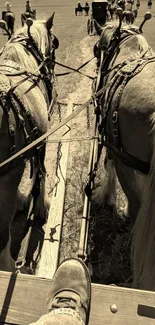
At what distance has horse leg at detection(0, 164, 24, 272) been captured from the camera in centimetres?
203

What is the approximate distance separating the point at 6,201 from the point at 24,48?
114 centimetres

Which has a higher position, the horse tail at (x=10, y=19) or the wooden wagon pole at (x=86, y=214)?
the horse tail at (x=10, y=19)

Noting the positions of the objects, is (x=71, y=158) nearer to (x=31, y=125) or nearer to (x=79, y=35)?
(x=31, y=125)

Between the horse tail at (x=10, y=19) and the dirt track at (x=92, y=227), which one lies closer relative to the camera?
the dirt track at (x=92, y=227)

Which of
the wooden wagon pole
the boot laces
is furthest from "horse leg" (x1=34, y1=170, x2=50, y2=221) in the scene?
the boot laces

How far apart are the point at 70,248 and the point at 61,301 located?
156 centimetres

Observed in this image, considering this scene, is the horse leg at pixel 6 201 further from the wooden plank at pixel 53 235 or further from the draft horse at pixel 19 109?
the wooden plank at pixel 53 235

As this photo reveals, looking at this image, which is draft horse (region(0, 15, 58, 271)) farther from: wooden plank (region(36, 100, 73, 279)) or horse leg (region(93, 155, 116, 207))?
horse leg (region(93, 155, 116, 207))

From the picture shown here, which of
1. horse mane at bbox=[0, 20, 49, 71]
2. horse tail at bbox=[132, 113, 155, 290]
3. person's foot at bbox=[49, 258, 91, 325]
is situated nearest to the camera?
person's foot at bbox=[49, 258, 91, 325]

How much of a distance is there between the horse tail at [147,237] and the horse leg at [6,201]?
75 cm

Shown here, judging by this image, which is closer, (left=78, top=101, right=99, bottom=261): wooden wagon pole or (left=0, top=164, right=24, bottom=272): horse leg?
(left=78, top=101, right=99, bottom=261): wooden wagon pole

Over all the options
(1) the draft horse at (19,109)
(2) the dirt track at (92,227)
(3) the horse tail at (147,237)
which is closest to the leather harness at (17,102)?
(1) the draft horse at (19,109)

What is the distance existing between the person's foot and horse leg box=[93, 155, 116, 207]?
195 cm

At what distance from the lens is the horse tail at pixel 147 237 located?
166cm
